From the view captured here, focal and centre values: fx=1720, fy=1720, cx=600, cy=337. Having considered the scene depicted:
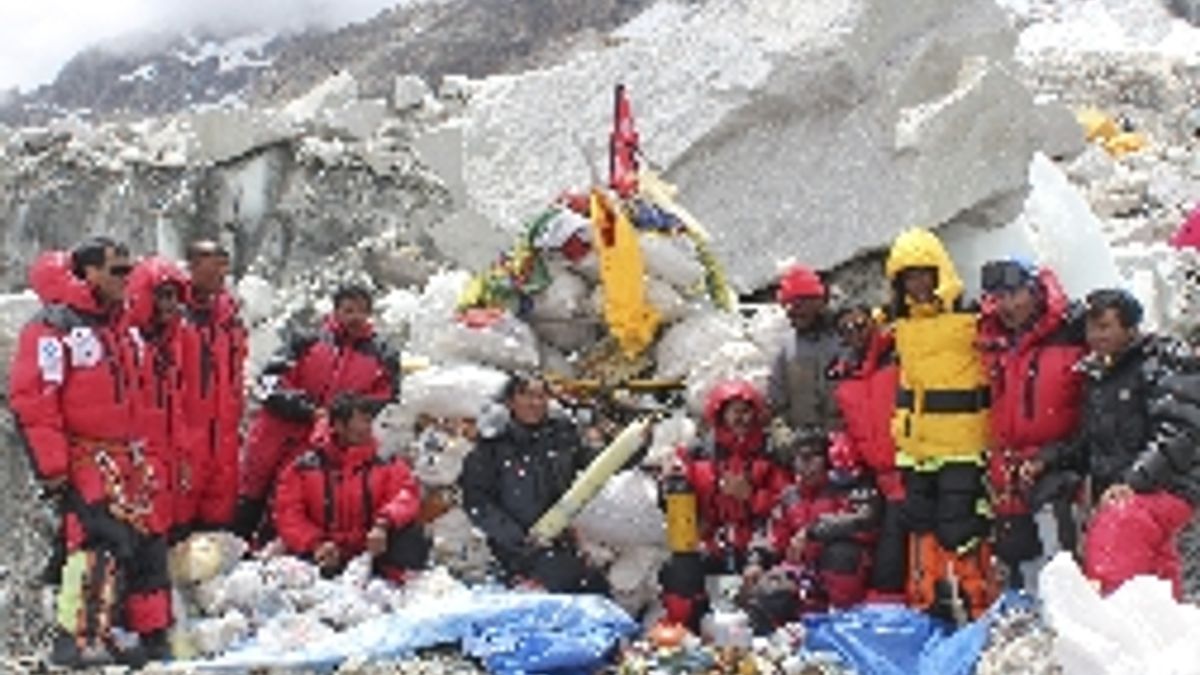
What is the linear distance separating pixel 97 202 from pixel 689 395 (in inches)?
304

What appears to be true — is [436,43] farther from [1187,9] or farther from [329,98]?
[329,98]

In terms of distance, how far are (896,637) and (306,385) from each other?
A: 8.23 ft

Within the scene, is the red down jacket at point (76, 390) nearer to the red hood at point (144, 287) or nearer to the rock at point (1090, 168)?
the red hood at point (144, 287)

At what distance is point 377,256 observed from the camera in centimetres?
959

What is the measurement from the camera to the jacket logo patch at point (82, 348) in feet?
18.7

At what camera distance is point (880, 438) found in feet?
19.5

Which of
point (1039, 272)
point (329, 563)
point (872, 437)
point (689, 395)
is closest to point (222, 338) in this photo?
point (329, 563)

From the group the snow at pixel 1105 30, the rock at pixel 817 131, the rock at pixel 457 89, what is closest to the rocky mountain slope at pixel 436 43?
the snow at pixel 1105 30

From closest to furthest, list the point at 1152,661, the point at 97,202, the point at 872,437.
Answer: the point at 1152,661, the point at 872,437, the point at 97,202

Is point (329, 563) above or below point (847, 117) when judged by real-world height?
below

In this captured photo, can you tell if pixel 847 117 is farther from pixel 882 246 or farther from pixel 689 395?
pixel 689 395

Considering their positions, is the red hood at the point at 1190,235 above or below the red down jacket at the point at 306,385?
above

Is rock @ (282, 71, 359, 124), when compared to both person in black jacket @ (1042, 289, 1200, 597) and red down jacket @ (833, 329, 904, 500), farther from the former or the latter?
person in black jacket @ (1042, 289, 1200, 597)

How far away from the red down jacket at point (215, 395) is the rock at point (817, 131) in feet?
9.41
